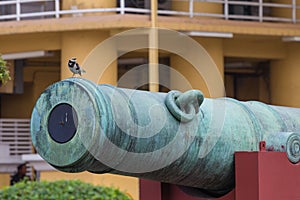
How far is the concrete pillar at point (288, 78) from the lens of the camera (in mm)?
21797

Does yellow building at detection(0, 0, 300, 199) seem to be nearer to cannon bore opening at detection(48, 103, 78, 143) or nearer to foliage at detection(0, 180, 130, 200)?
foliage at detection(0, 180, 130, 200)

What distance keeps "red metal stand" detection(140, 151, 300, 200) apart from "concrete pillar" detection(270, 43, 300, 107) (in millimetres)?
12659

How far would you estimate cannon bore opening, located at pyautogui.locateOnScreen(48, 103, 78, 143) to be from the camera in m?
7.60

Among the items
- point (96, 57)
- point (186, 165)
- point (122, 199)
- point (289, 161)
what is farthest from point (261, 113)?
point (96, 57)

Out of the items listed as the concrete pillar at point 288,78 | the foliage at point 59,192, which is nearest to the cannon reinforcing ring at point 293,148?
the foliage at point 59,192

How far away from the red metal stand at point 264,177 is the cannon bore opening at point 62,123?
5.69ft

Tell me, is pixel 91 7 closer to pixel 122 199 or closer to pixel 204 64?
pixel 204 64

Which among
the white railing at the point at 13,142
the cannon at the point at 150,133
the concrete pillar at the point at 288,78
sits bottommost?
the white railing at the point at 13,142

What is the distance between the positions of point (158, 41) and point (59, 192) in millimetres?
6227

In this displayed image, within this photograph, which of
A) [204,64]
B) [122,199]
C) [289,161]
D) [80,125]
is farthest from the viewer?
[204,64]

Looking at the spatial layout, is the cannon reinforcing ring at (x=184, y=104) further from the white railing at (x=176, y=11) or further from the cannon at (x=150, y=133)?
the white railing at (x=176, y=11)

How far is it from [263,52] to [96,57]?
4234 mm

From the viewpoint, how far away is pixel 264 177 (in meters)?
8.73

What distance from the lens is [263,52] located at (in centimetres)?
2194
